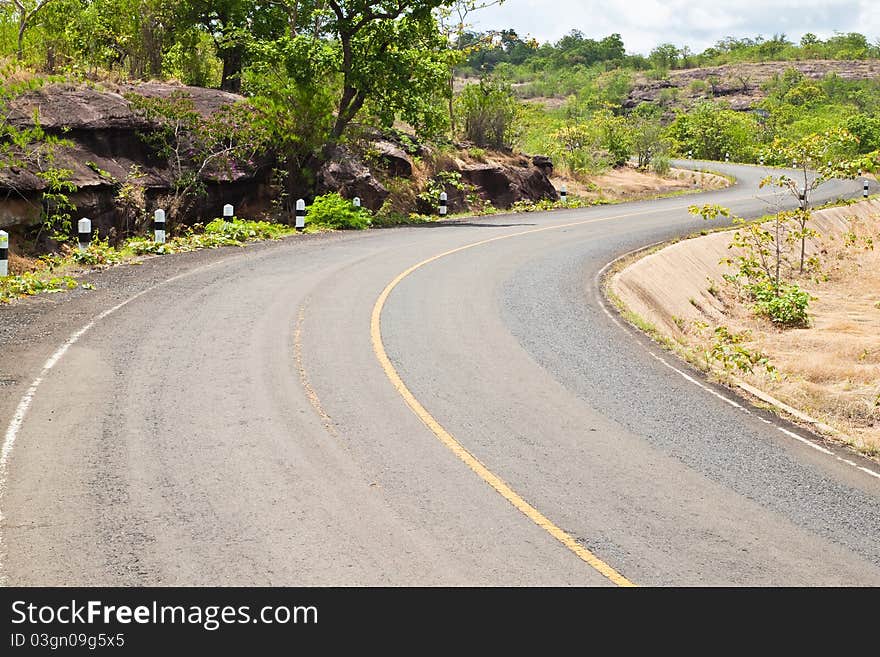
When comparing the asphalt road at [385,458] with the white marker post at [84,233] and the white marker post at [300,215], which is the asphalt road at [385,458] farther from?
the white marker post at [300,215]

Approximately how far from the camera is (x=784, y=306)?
1978 centimetres

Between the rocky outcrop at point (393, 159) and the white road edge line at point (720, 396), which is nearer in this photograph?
the white road edge line at point (720, 396)

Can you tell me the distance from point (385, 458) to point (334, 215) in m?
18.0

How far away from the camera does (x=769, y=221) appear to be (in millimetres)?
27844

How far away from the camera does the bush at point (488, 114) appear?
1410 inches

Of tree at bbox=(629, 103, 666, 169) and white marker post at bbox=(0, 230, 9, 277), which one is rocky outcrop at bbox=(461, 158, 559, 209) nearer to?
tree at bbox=(629, 103, 666, 169)

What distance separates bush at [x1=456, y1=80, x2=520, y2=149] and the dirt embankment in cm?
1252

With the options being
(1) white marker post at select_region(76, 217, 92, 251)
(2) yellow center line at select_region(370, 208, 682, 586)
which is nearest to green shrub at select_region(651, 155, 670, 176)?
(1) white marker post at select_region(76, 217, 92, 251)

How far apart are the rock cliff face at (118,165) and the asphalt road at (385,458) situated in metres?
6.01

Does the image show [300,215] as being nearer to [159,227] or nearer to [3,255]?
[159,227]

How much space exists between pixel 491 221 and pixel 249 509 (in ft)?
75.4

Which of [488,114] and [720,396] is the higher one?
[488,114]

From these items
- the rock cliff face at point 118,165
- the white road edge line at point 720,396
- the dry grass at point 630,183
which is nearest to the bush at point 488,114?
the dry grass at point 630,183

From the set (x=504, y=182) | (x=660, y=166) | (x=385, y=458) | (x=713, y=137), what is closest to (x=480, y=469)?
(x=385, y=458)
